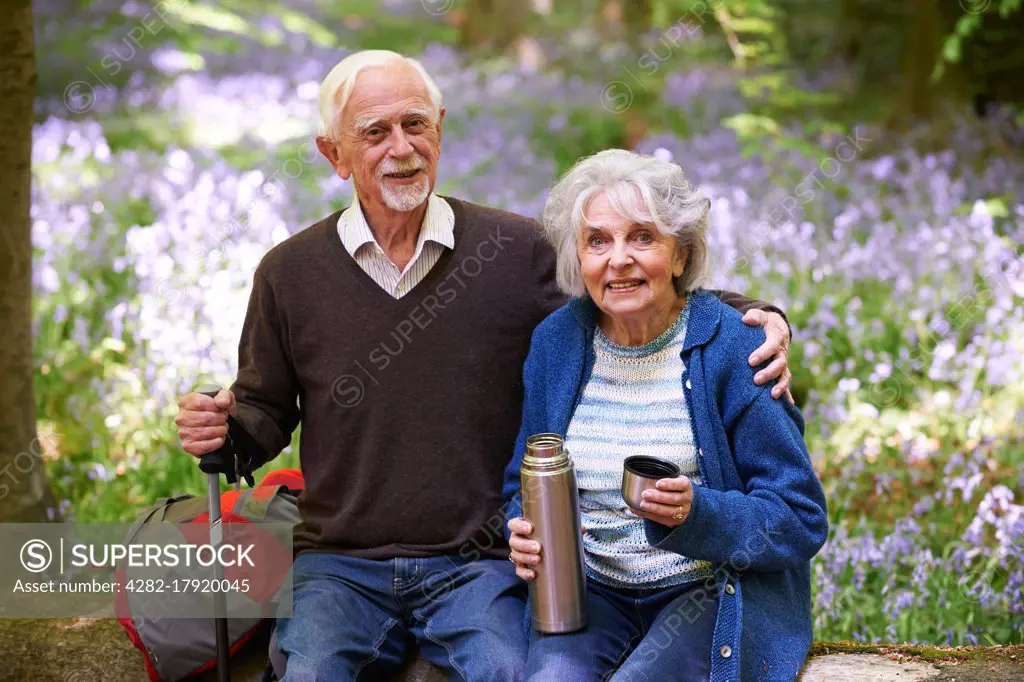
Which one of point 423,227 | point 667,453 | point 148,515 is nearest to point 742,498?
point 667,453

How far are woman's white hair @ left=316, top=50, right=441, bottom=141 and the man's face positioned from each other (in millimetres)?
17

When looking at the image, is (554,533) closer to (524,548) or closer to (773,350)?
(524,548)

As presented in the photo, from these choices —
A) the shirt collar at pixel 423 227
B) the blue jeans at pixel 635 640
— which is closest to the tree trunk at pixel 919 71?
the shirt collar at pixel 423 227

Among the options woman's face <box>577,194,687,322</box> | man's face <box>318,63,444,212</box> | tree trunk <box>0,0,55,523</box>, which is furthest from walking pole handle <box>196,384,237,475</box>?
tree trunk <box>0,0,55,523</box>

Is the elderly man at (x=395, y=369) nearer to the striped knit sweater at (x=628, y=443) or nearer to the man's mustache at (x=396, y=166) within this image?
the man's mustache at (x=396, y=166)

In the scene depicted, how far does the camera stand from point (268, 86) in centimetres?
803

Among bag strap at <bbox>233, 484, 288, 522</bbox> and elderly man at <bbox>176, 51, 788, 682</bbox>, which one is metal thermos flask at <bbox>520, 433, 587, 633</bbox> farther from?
bag strap at <bbox>233, 484, 288, 522</bbox>

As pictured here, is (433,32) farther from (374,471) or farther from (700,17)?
(374,471)

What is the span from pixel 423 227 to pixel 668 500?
4.04ft

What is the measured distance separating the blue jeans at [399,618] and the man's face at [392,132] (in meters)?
1.07

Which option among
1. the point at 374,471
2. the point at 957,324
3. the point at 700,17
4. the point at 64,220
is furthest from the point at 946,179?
the point at 64,220

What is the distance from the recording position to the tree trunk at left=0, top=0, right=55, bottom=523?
12.8 feet

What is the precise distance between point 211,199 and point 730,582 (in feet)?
13.3

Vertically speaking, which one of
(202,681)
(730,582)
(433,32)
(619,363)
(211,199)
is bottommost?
(202,681)
